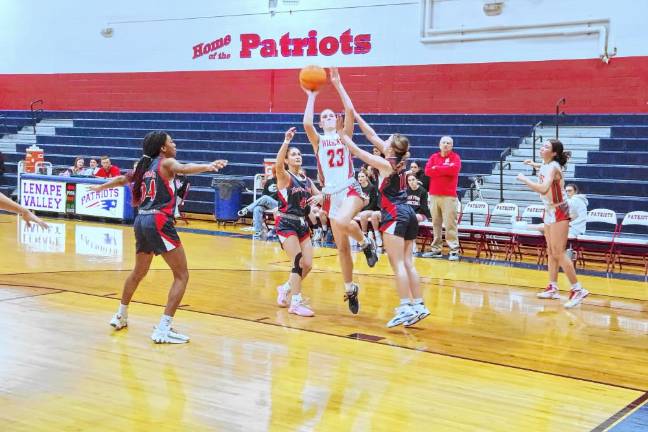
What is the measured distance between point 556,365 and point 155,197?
3.11 meters

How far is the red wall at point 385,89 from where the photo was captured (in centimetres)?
1418

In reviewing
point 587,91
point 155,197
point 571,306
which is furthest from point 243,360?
point 587,91

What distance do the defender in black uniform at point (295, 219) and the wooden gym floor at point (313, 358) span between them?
0.32 m

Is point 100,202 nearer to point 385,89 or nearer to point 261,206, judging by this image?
point 261,206

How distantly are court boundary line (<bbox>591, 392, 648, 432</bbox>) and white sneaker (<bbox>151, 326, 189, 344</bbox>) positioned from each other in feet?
9.82

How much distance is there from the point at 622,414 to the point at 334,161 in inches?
132

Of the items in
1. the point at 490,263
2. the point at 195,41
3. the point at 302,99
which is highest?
the point at 195,41

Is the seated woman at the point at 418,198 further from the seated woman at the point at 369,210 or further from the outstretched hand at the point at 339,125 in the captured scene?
the outstretched hand at the point at 339,125

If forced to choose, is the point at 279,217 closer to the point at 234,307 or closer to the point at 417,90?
the point at 234,307

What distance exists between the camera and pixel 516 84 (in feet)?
49.2

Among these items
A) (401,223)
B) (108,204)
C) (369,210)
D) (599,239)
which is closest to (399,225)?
(401,223)

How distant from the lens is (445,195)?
1146 cm

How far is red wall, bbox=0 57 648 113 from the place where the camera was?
1418cm

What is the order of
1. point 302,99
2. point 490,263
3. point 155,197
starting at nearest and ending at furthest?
point 155,197, point 490,263, point 302,99
